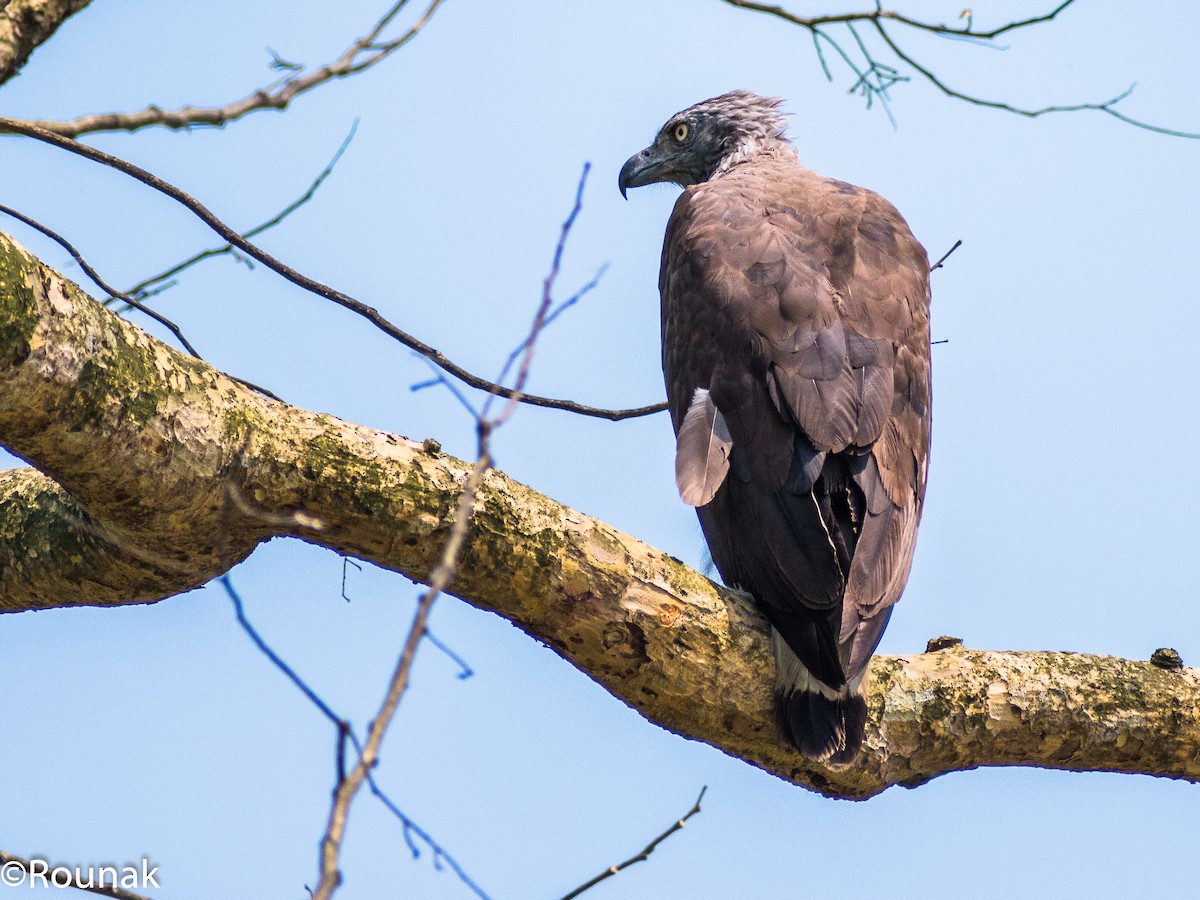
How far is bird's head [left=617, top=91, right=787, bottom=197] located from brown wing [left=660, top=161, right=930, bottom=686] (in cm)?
168

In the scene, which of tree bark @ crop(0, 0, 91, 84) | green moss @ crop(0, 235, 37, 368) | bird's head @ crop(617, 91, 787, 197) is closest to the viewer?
green moss @ crop(0, 235, 37, 368)

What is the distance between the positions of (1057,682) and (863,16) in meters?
1.85

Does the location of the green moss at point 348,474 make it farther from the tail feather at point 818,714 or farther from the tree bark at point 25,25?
the tail feather at point 818,714

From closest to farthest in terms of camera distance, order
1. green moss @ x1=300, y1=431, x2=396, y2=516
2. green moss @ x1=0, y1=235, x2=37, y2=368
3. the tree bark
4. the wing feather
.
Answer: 1. green moss @ x1=0, y1=235, x2=37, y2=368
2. the tree bark
3. green moss @ x1=300, y1=431, x2=396, y2=516
4. the wing feather

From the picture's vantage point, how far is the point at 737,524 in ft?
12.7

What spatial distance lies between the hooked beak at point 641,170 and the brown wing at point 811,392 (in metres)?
2.04

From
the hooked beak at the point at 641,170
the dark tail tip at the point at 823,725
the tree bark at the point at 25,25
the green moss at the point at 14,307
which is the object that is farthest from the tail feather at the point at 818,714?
the hooked beak at the point at 641,170

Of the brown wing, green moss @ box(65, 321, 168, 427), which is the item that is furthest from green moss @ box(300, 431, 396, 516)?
the brown wing

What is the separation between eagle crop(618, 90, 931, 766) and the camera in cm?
355

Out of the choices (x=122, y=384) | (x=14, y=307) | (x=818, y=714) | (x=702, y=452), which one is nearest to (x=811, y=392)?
(x=702, y=452)

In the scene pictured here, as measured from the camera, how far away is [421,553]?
3207 mm

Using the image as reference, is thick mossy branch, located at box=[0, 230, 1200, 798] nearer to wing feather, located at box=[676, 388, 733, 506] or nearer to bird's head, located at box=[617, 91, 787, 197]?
wing feather, located at box=[676, 388, 733, 506]

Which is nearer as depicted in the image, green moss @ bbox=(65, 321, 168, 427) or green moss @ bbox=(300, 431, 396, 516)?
green moss @ bbox=(65, 321, 168, 427)

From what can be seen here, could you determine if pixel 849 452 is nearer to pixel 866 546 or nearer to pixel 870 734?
pixel 866 546
